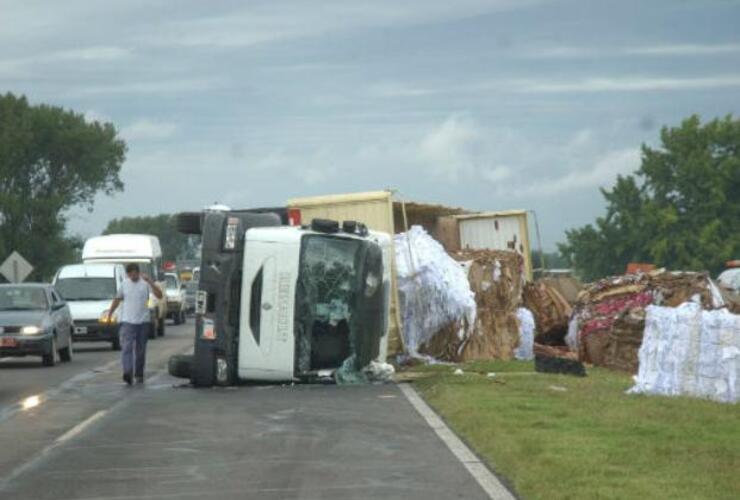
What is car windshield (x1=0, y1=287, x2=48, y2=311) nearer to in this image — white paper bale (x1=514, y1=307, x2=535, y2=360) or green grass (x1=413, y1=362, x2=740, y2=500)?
white paper bale (x1=514, y1=307, x2=535, y2=360)

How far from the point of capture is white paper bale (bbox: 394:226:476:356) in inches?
1170

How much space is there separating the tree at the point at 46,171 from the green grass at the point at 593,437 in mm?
78515

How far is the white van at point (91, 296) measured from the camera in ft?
133

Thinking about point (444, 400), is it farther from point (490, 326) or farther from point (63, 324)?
point (63, 324)

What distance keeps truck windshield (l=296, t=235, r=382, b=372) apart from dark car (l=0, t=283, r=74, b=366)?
31.8ft

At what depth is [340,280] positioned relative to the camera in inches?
950

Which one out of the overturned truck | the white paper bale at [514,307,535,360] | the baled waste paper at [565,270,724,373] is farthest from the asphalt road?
the white paper bale at [514,307,535,360]

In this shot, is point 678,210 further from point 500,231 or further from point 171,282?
point 500,231

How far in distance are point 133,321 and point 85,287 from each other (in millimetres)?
17295

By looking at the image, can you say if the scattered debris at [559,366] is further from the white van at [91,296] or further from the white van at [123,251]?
the white van at [123,251]

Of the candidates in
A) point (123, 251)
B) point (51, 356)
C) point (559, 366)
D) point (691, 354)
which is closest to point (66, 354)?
point (51, 356)

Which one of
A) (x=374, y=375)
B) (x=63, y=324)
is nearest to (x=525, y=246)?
(x=63, y=324)

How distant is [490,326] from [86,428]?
47.6ft

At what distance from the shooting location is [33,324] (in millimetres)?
32375
